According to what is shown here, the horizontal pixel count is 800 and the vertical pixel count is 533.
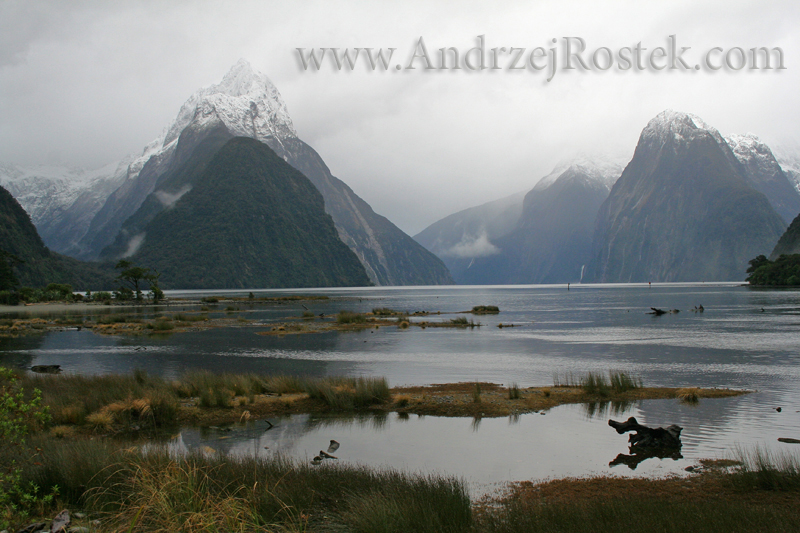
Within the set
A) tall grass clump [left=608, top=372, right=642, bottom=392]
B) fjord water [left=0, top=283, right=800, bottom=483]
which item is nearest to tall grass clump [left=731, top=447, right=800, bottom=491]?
fjord water [left=0, top=283, right=800, bottom=483]

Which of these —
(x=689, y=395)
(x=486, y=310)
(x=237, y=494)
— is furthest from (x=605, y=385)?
(x=486, y=310)

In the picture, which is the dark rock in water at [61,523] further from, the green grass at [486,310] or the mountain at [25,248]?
the mountain at [25,248]

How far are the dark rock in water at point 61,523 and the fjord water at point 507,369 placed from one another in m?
5.41

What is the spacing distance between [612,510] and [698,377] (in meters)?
19.0

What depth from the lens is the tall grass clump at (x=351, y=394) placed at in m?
18.5

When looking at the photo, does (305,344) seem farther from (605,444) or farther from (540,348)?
(605,444)

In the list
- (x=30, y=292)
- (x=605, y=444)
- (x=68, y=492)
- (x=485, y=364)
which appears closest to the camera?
(x=68, y=492)

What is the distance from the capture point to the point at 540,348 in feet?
120

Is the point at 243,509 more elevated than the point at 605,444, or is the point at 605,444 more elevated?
the point at 243,509

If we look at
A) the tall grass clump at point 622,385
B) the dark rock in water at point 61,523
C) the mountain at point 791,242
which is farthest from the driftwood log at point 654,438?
the mountain at point 791,242

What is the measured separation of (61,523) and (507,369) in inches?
886

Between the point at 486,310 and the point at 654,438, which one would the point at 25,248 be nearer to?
the point at 486,310

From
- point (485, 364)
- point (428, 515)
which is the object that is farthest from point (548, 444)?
point (485, 364)

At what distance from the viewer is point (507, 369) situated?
2769cm
